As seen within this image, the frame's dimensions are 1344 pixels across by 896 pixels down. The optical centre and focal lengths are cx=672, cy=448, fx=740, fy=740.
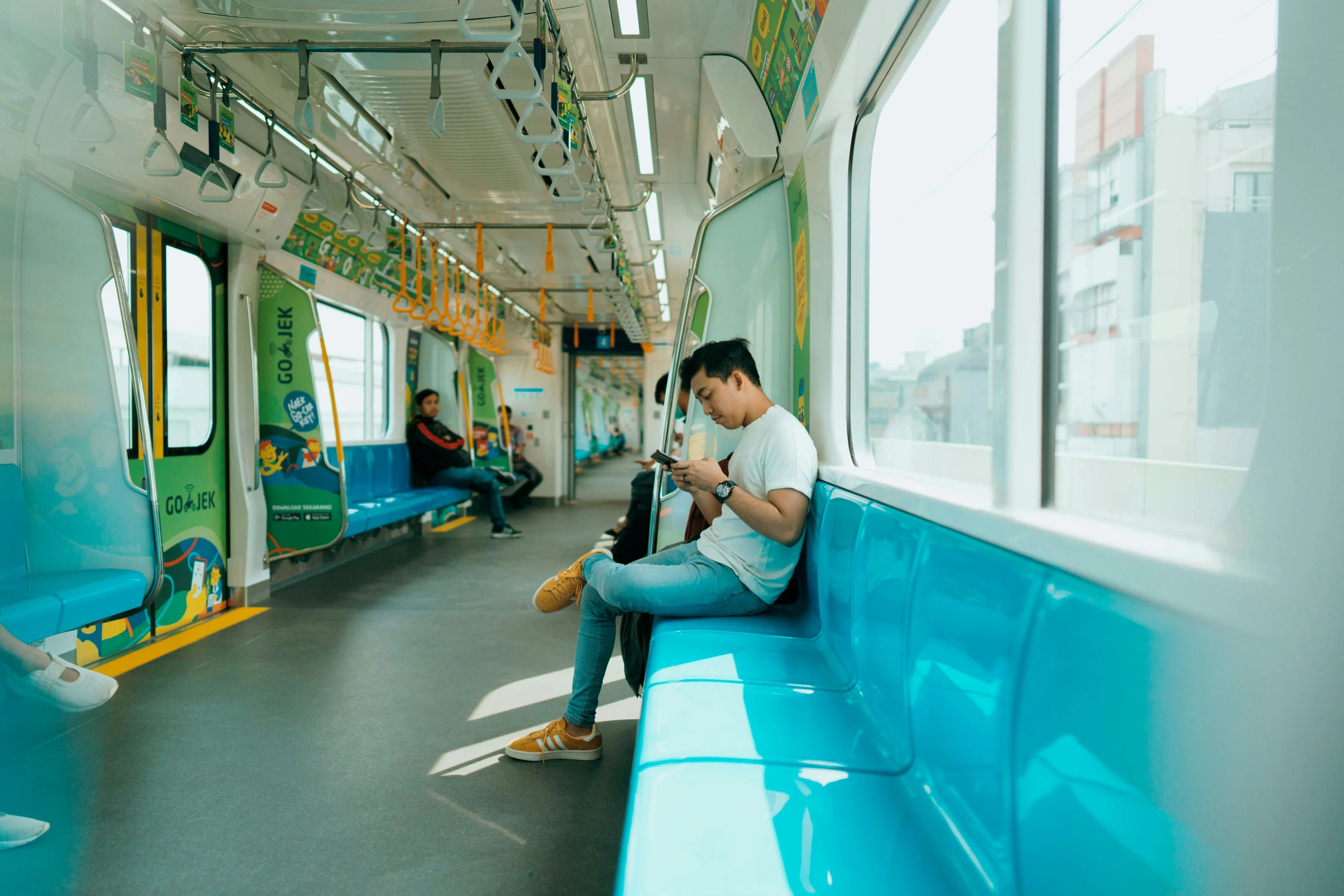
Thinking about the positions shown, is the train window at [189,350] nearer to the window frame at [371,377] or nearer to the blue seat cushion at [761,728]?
the window frame at [371,377]

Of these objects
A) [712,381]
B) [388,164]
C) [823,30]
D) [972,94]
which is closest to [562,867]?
[712,381]

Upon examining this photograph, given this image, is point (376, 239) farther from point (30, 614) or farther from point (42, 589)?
point (30, 614)

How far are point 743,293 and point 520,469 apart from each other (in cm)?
803

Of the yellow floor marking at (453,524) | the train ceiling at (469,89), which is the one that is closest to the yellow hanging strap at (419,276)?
the train ceiling at (469,89)

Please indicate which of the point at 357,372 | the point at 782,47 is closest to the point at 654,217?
the point at 357,372

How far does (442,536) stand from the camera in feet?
27.0

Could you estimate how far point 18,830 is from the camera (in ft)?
6.57

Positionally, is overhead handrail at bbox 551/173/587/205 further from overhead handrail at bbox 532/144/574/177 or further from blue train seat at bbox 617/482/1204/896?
blue train seat at bbox 617/482/1204/896

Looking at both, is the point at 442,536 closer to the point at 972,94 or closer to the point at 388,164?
the point at 388,164

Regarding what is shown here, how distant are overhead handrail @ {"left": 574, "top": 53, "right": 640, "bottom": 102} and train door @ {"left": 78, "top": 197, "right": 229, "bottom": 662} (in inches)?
98.0

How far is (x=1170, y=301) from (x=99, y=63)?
414 centimetres

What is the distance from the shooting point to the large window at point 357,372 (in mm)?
7141

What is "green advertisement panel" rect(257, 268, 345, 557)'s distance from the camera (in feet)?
16.6

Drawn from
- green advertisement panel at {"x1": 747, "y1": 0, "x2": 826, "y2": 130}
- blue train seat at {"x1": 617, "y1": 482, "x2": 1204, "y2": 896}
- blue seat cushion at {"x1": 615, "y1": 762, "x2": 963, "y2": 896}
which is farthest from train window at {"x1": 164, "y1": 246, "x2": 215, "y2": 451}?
blue seat cushion at {"x1": 615, "y1": 762, "x2": 963, "y2": 896}
